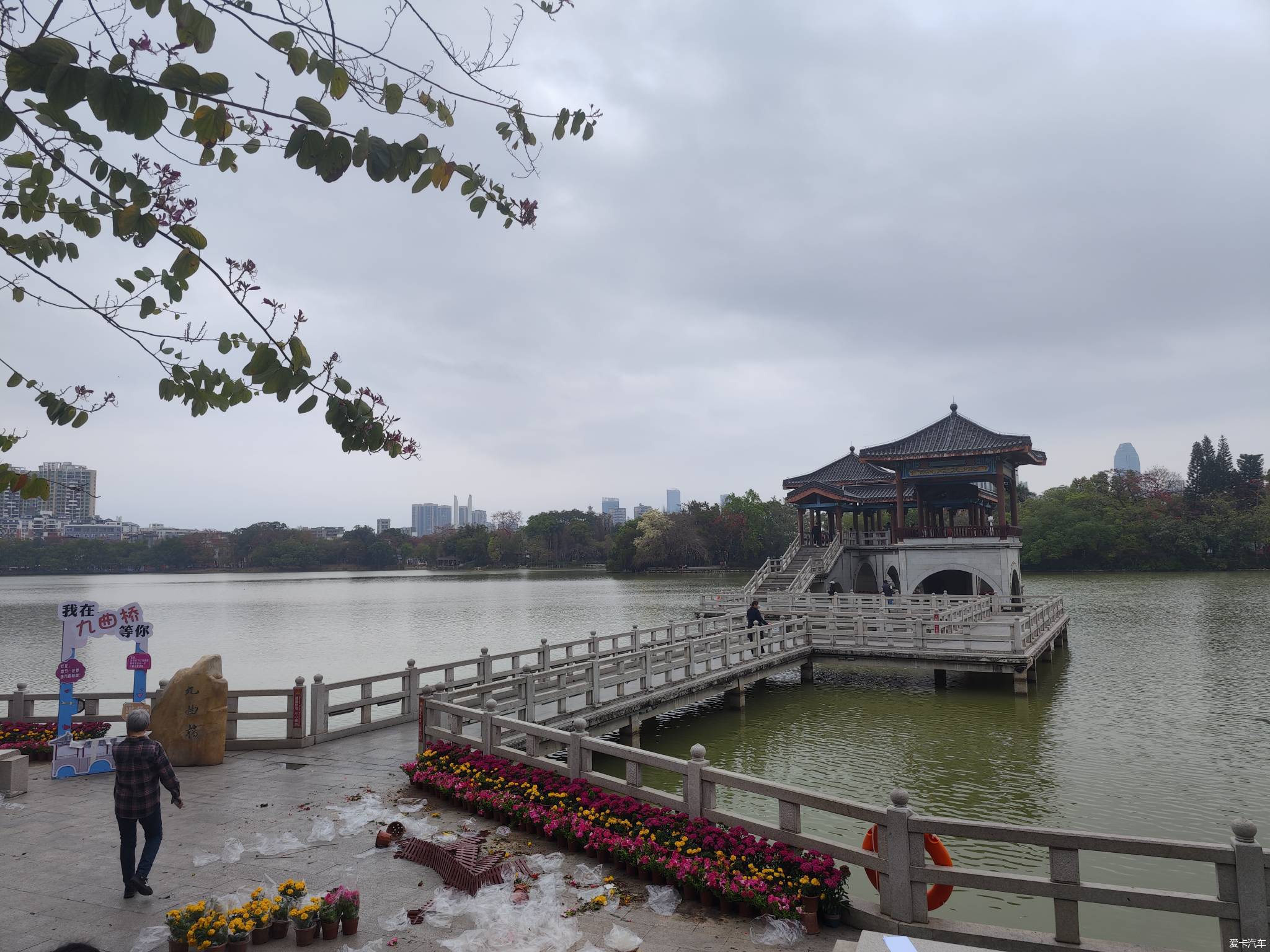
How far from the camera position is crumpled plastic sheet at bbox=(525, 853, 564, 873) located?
684cm

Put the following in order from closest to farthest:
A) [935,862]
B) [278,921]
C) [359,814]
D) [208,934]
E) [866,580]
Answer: [208,934]
[278,921]
[935,862]
[359,814]
[866,580]

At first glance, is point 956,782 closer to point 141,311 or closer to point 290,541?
point 141,311

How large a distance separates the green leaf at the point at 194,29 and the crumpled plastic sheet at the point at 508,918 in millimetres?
5649

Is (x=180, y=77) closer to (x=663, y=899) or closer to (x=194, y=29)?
(x=194, y=29)

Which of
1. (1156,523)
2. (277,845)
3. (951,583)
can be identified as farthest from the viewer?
(1156,523)

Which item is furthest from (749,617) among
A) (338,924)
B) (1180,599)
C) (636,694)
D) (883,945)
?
(1180,599)

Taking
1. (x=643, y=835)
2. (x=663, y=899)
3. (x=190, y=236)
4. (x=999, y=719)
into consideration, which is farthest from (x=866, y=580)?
(x=190, y=236)

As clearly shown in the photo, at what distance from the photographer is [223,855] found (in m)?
7.14

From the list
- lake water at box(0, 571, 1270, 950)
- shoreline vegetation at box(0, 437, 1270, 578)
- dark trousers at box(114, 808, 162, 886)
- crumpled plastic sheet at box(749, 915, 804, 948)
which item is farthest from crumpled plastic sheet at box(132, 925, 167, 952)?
shoreline vegetation at box(0, 437, 1270, 578)

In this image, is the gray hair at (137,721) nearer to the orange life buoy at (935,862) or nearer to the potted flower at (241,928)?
the potted flower at (241,928)

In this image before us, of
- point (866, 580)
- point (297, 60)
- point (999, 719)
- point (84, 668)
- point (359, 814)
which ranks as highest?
point (297, 60)

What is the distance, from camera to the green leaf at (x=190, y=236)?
4449mm

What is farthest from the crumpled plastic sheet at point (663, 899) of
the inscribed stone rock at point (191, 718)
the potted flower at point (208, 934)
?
the inscribed stone rock at point (191, 718)

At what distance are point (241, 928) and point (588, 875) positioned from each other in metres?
2.74
